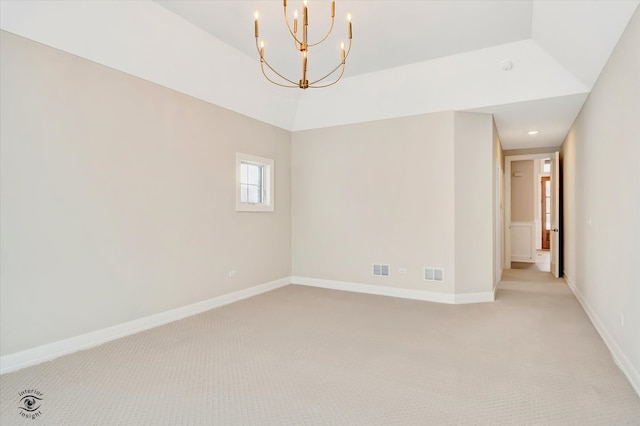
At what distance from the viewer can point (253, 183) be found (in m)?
5.43

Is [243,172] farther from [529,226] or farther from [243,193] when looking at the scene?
[529,226]

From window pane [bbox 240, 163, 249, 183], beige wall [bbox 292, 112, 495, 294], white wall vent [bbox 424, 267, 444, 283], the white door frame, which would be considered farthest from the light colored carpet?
the white door frame

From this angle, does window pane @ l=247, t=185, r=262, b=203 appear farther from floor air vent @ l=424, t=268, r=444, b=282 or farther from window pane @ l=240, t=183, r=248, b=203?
floor air vent @ l=424, t=268, r=444, b=282

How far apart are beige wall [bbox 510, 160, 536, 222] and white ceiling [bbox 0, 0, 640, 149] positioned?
392 centimetres

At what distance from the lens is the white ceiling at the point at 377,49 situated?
2.98 m

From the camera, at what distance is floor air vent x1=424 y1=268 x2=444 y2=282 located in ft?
15.9

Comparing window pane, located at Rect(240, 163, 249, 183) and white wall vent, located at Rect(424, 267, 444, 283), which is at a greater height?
window pane, located at Rect(240, 163, 249, 183)

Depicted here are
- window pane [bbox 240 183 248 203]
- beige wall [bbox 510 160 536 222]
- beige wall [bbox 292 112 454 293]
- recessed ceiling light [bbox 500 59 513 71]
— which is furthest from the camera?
beige wall [bbox 510 160 536 222]

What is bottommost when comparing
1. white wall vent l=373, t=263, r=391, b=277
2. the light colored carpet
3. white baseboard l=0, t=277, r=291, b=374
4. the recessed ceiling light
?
the light colored carpet

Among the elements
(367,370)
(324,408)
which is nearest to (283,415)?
(324,408)

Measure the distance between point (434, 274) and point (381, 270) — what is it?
2.55 ft

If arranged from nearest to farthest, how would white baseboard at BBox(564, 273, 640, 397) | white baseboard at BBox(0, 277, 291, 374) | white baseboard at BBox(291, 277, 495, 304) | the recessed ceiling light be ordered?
white baseboard at BBox(564, 273, 640, 397) → white baseboard at BBox(0, 277, 291, 374) → the recessed ceiling light → white baseboard at BBox(291, 277, 495, 304)

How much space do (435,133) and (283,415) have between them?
405cm

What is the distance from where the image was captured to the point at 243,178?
5.23m
